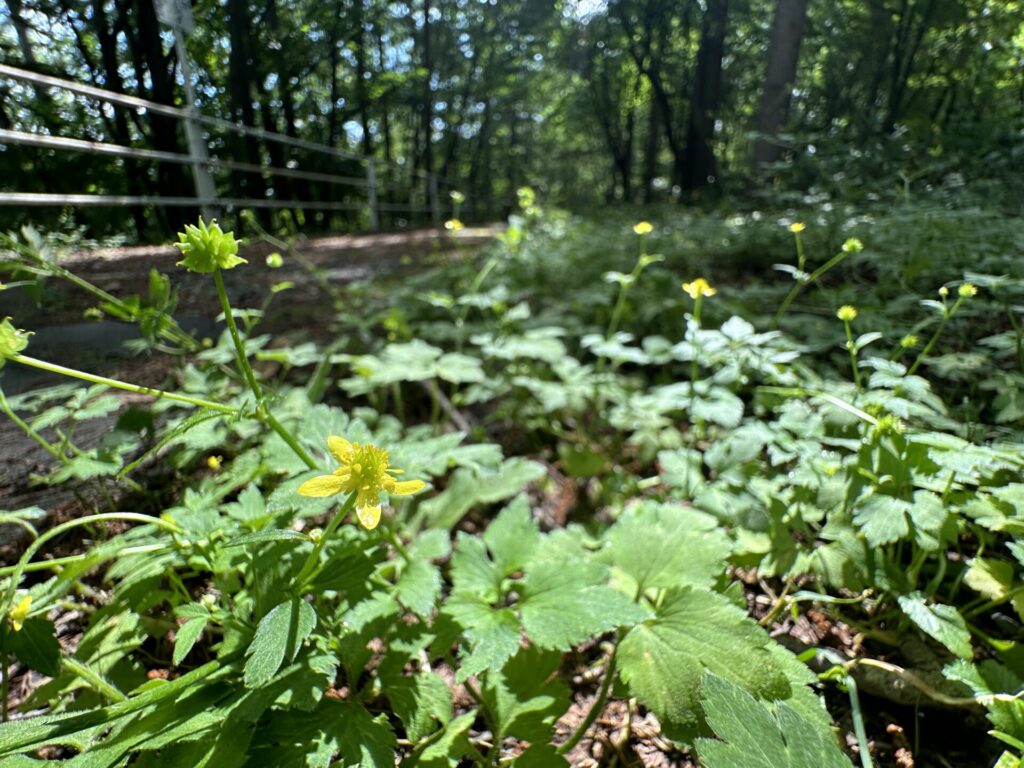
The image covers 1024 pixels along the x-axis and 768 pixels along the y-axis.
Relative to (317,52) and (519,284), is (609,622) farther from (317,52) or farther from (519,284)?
(519,284)

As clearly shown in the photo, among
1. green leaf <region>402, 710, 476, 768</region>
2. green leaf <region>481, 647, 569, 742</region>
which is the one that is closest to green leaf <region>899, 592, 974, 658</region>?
green leaf <region>481, 647, 569, 742</region>

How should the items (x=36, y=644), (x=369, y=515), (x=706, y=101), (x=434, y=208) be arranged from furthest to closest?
(x=434, y=208), (x=706, y=101), (x=36, y=644), (x=369, y=515)

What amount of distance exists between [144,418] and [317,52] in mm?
1523

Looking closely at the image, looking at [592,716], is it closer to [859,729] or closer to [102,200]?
[859,729]

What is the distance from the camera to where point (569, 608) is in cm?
78

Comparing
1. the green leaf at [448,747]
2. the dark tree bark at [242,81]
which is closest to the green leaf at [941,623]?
the green leaf at [448,747]

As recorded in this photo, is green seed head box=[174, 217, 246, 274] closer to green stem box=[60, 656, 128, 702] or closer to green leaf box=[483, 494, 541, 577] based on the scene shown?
green stem box=[60, 656, 128, 702]

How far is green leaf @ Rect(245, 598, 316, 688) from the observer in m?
0.52

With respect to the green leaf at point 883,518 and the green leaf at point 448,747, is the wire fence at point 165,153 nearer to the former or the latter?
the green leaf at point 448,747

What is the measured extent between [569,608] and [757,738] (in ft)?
0.99

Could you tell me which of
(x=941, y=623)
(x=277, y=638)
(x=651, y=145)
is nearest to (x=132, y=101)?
(x=277, y=638)

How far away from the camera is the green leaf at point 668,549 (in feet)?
2.96

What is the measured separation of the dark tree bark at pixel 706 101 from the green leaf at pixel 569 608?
3.85 metres

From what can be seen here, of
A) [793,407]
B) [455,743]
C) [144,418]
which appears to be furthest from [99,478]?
[793,407]
